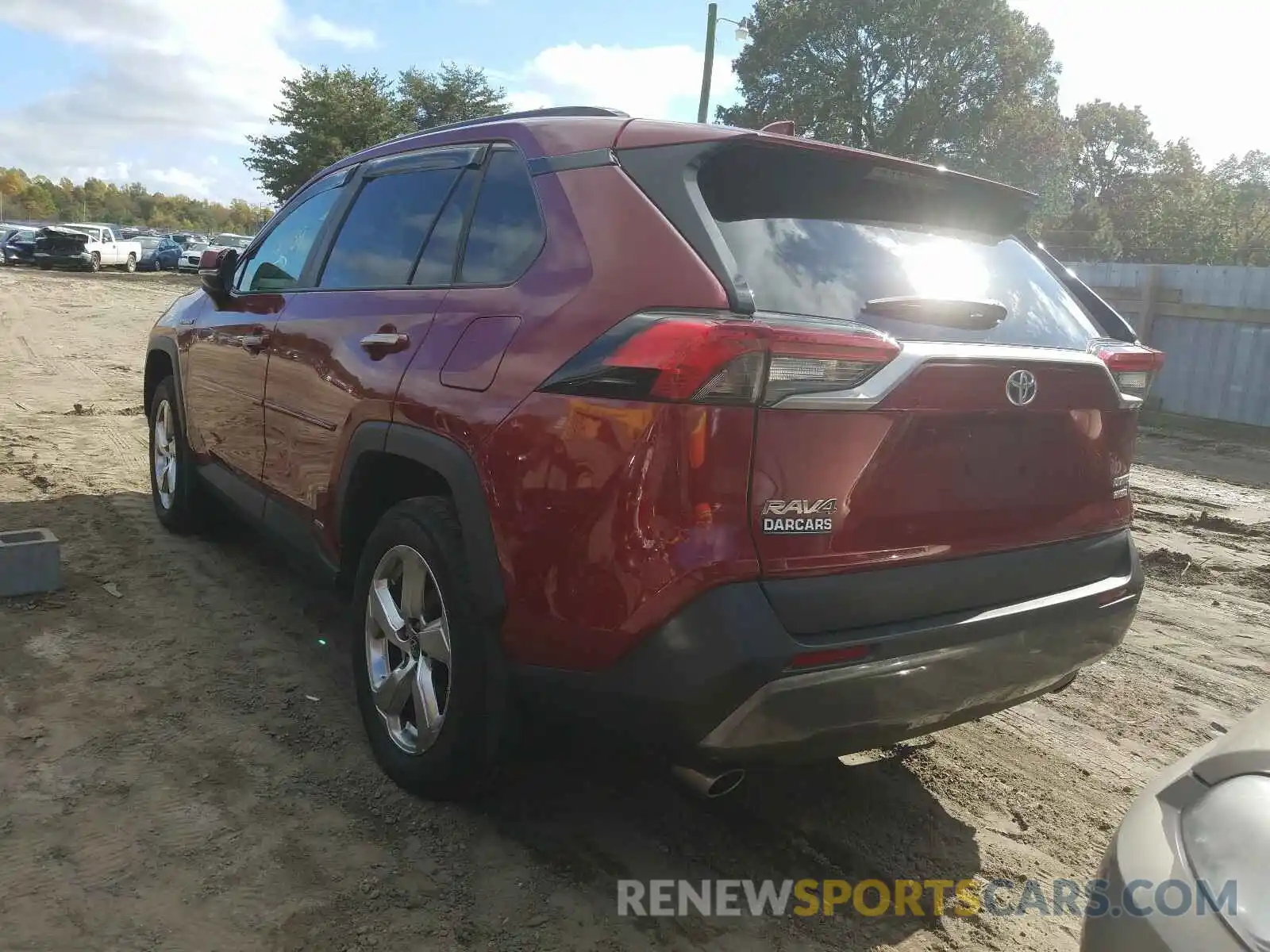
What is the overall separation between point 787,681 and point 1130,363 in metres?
1.51

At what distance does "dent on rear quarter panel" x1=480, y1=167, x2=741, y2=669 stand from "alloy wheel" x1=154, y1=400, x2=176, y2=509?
3553 mm

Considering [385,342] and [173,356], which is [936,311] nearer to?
[385,342]

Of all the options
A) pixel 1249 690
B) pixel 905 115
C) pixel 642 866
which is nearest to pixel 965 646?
pixel 642 866

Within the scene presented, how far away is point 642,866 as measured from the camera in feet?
8.59

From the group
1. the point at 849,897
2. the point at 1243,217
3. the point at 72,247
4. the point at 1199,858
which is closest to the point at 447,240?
the point at 849,897

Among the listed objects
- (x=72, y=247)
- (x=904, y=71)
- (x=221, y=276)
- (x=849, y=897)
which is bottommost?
(x=849, y=897)

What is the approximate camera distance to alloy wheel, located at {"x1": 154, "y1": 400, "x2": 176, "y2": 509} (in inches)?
209

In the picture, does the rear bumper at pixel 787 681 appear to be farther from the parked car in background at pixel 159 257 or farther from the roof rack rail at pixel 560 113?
the parked car in background at pixel 159 257

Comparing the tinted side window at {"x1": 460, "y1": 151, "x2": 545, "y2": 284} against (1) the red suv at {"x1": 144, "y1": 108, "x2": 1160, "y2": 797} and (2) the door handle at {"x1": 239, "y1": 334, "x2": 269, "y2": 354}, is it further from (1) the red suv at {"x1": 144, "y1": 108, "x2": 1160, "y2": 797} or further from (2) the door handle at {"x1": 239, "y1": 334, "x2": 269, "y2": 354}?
(2) the door handle at {"x1": 239, "y1": 334, "x2": 269, "y2": 354}

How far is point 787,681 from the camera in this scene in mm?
2070

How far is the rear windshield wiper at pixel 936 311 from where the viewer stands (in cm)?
234

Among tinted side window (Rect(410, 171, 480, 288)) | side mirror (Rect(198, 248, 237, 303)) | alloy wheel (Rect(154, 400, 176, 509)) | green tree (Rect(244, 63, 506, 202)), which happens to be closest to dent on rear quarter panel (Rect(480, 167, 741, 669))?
tinted side window (Rect(410, 171, 480, 288))

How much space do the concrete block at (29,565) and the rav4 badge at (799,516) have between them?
3.61 metres

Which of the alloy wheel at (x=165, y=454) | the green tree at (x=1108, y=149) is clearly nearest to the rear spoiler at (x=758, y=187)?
the alloy wheel at (x=165, y=454)
